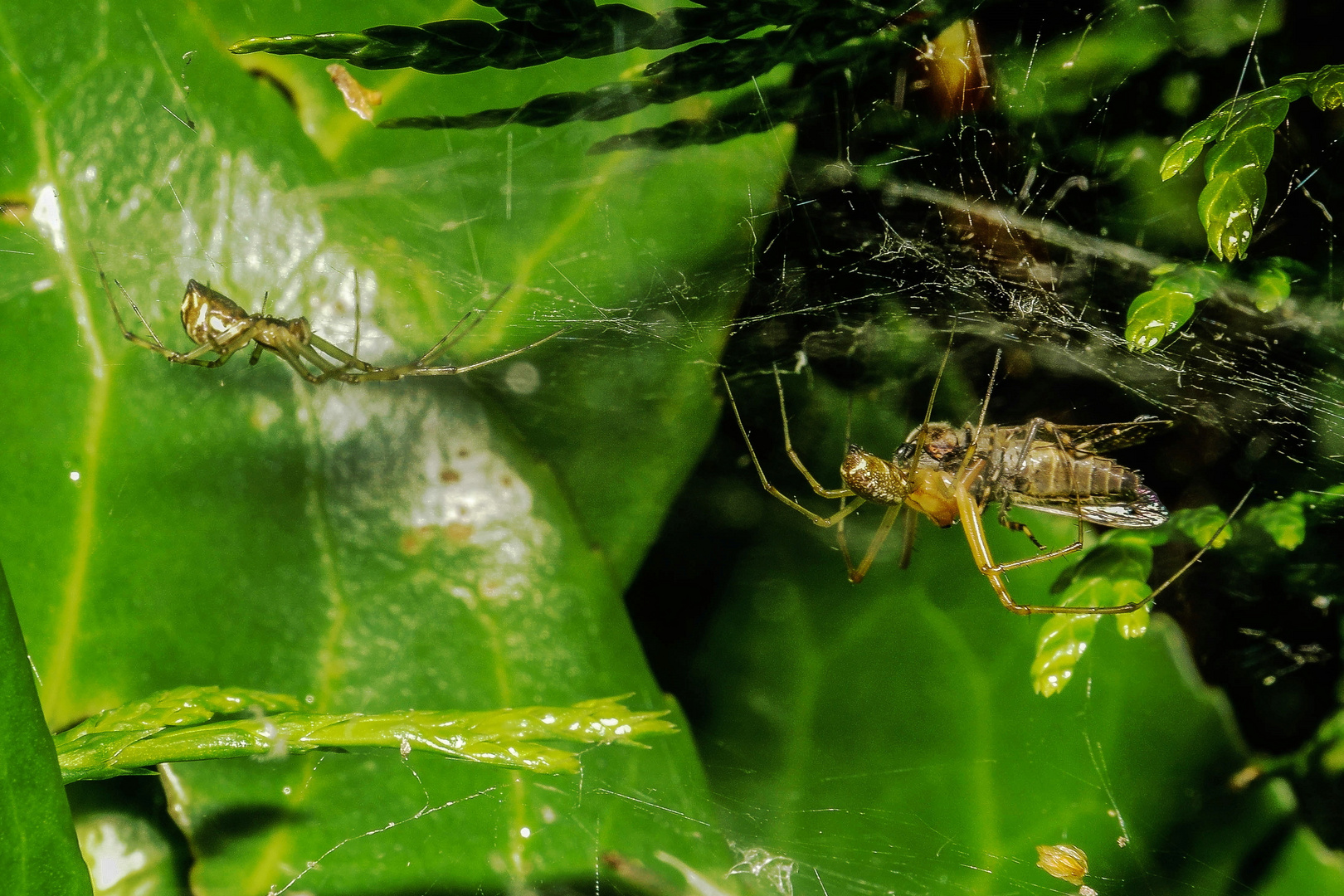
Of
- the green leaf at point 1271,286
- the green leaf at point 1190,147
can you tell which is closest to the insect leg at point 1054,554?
the green leaf at point 1271,286

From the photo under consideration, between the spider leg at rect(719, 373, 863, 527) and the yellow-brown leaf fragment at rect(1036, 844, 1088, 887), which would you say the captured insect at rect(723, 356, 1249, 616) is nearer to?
the spider leg at rect(719, 373, 863, 527)

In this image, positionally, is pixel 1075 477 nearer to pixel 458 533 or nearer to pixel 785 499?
pixel 785 499

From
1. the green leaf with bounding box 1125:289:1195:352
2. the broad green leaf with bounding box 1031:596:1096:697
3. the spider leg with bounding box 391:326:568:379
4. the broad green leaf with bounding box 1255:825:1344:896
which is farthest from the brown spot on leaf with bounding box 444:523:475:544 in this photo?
the broad green leaf with bounding box 1255:825:1344:896

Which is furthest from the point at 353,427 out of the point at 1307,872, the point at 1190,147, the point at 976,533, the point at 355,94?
the point at 1307,872

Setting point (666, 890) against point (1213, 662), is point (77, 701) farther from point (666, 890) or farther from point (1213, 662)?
point (1213, 662)

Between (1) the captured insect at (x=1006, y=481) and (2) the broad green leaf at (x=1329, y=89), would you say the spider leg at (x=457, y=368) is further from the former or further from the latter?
(2) the broad green leaf at (x=1329, y=89)

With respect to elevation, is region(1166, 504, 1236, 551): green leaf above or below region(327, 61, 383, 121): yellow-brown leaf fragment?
below
